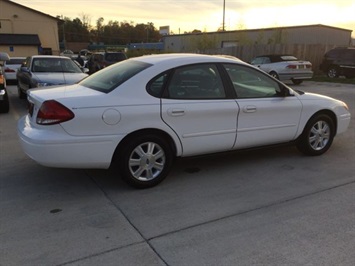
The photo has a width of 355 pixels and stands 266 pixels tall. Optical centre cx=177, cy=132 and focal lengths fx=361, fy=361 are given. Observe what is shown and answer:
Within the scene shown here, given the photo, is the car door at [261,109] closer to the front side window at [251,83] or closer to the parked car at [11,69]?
the front side window at [251,83]

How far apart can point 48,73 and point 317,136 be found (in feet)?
24.8

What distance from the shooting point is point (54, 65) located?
35.0 ft

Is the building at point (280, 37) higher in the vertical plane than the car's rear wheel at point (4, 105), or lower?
higher

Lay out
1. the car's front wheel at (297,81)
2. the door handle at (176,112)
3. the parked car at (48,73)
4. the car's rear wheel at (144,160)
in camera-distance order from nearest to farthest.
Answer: the car's rear wheel at (144,160), the door handle at (176,112), the parked car at (48,73), the car's front wheel at (297,81)

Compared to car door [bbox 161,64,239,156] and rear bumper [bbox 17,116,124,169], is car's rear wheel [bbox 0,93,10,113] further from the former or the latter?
car door [bbox 161,64,239,156]

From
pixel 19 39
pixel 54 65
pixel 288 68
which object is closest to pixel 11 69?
pixel 54 65

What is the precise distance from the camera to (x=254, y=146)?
4.96m

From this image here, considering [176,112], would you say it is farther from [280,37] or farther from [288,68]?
[280,37]

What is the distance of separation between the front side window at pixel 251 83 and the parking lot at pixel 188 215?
103cm

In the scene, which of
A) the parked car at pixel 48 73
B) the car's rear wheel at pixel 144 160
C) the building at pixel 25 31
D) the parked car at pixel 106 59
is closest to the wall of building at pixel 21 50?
the building at pixel 25 31

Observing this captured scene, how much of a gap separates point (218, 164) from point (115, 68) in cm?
197

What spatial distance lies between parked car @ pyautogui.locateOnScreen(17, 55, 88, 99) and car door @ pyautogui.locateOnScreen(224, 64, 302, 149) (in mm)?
5701

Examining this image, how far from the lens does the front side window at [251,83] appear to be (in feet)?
15.5

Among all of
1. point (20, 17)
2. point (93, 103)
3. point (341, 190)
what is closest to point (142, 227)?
point (93, 103)
